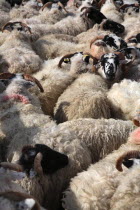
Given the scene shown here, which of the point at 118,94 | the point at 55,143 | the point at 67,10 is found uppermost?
the point at 55,143

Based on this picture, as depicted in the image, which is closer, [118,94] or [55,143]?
[55,143]

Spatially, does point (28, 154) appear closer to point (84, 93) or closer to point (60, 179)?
point (60, 179)

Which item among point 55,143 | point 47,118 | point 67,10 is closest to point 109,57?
point 47,118

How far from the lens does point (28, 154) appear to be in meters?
2.75

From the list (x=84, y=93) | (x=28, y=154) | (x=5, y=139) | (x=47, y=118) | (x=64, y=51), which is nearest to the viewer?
(x=28, y=154)

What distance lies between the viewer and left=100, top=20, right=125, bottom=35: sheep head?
7082mm

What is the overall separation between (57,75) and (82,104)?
1079 millimetres

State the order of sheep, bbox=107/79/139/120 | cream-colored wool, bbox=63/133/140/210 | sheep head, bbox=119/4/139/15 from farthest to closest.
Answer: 1. sheep head, bbox=119/4/139/15
2. sheep, bbox=107/79/139/120
3. cream-colored wool, bbox=63/133/140/210

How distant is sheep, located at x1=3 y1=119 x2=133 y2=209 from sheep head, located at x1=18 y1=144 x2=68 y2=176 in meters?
0.07

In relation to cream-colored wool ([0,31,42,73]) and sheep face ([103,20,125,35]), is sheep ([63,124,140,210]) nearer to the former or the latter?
cream-colored wool ([0,31,42,73])

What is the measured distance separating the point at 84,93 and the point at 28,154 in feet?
5.12

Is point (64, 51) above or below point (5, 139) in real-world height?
below

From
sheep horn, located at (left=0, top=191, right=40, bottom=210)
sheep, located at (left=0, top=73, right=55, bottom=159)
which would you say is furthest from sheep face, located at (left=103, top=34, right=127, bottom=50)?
sheep horn, located at (left=0, top=191, right=40, bottom=210)

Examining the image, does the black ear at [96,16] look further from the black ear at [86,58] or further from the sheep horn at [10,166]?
the sheep horn at [10,166]
